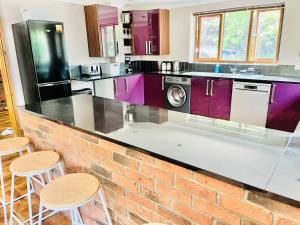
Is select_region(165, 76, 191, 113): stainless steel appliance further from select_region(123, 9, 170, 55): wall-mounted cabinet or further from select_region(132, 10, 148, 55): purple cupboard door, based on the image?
select_region(132, 10, 148, 55): purple cupboard door

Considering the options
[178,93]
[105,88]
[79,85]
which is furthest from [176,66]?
[79,85]

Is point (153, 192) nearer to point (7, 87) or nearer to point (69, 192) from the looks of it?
point (69, 192)

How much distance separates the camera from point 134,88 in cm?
474

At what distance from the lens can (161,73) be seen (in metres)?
4.61

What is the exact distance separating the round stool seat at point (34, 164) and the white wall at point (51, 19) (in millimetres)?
2400

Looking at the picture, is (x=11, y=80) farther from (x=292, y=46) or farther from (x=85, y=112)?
(x=292, y=46)

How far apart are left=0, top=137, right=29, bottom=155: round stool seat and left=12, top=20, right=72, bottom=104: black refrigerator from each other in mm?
1335

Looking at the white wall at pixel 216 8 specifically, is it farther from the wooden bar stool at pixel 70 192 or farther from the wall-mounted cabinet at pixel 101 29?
the wooden bar stool at pixel 70 192

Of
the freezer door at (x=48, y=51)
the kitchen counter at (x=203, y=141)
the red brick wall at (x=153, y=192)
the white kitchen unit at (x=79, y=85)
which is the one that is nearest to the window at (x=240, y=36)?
the white kitchen unit at (x=79, y=85)

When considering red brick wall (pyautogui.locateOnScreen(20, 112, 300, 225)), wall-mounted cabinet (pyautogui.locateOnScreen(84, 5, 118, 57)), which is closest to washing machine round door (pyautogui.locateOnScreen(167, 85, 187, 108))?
wall-mounted cabinet (pyautogui.locateOnScreen(84, 5, 118, 57))

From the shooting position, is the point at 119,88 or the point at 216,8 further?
the point at 119,88

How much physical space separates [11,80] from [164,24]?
10.1 feet

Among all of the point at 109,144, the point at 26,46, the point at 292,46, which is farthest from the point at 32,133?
the point at 292,46

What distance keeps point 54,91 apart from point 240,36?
345 cm
